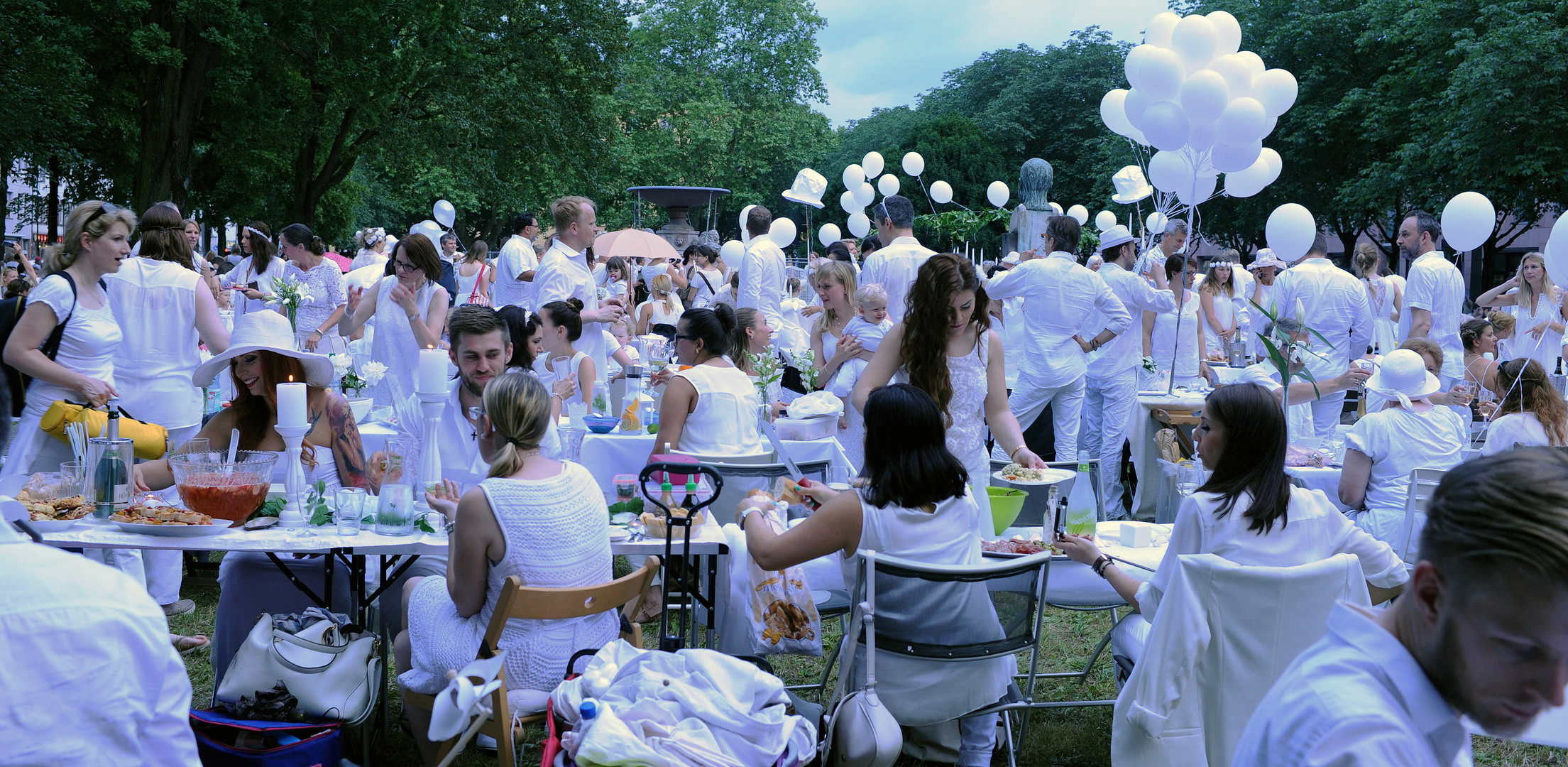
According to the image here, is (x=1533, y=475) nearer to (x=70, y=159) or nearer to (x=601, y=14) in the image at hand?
(x=601, y=14)

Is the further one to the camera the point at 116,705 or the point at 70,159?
the point at 70,159

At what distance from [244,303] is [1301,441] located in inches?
296

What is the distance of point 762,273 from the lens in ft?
27.9

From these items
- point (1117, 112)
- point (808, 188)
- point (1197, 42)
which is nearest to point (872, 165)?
point (808, 188)

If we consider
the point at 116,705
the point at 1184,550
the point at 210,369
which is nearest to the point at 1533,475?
the point at 116,705

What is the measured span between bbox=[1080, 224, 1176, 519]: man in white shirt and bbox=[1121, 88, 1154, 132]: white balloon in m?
0.95

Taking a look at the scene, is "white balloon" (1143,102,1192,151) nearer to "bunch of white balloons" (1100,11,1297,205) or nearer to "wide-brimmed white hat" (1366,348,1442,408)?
"bunch of white balloons" (1100,11,1297,205)

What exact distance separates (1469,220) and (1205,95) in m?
3.41

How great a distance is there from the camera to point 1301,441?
607cm

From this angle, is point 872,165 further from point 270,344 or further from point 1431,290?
point 270,344

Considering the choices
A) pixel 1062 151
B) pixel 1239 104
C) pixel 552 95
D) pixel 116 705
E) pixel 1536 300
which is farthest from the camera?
pixel 1062 151

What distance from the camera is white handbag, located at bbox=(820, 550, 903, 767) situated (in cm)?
266

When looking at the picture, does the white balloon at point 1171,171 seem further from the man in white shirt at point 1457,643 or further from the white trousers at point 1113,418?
the man in white shirt at point 1457,643

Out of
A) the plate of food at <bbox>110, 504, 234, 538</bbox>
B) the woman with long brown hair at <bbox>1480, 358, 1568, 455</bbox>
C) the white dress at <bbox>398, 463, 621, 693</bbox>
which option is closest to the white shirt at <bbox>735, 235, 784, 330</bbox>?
the woman with long brown hair at <bbox>1480, 358, 1568, 455</bbox>
